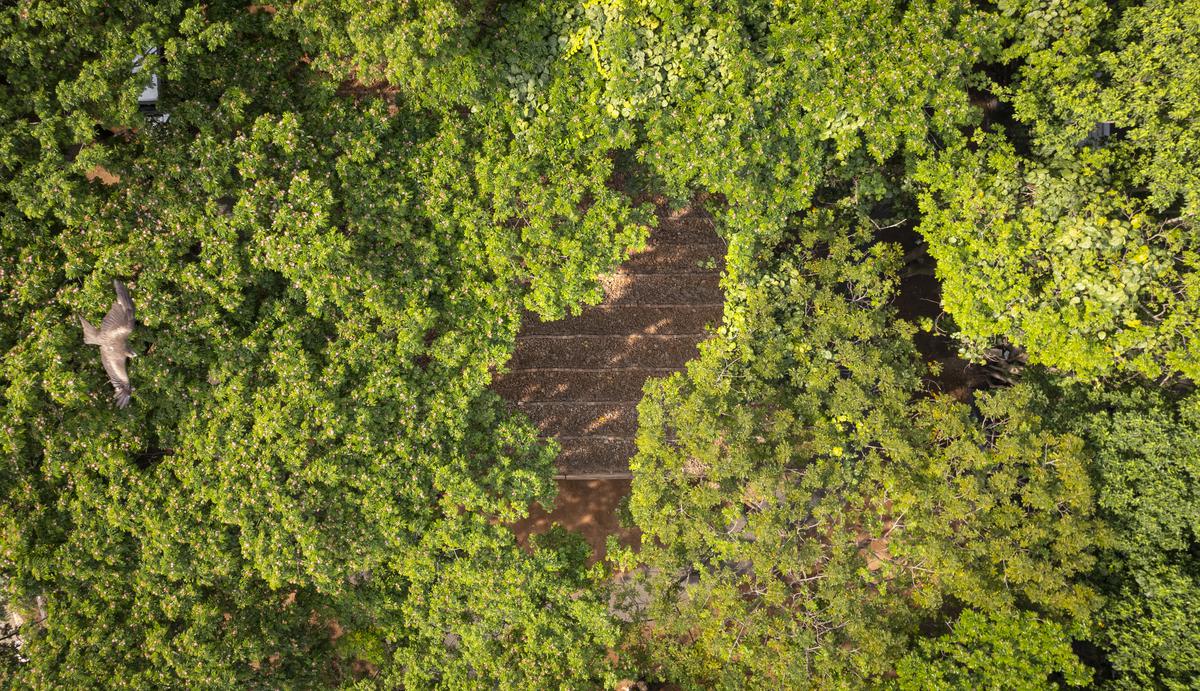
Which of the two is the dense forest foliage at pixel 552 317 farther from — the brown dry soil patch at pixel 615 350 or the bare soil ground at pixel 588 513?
the bare soil ground at pixel 588 513

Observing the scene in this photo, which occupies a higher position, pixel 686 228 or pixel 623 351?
pixel 686 228

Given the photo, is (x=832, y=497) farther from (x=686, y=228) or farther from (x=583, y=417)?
(x=686, y=228)

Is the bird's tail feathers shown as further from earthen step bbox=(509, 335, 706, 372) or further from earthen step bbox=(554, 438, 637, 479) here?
earthen step bbox=(554, 438, 637, 479)

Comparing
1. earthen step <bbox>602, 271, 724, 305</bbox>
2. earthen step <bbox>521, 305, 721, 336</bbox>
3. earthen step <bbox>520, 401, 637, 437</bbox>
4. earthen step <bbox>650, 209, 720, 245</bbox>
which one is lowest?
earthen step <bbox>520, 401, 637, 437</bbox>

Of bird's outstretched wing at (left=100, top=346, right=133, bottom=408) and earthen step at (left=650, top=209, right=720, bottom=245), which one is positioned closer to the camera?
bird's outstretched wing at (left=100, top=346, right=133, bottom=408)

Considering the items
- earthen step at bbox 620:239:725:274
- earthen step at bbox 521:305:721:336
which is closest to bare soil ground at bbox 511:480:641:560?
earthen step at bbox 521:305:721:336

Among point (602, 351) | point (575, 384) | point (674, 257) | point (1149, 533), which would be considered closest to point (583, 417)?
point (575, 384)
